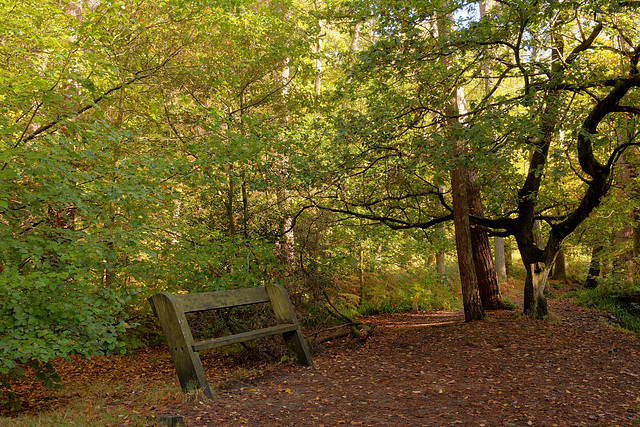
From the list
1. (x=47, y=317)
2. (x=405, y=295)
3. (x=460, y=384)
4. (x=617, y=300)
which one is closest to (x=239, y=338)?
(x=47, y=317)

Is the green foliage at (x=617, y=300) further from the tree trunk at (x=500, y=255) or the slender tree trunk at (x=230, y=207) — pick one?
the slender tree trunk at (x=230, y=207)

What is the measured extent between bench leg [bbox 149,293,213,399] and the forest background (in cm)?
56

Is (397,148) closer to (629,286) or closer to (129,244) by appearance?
(129,244)

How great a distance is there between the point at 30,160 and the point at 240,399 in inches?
140

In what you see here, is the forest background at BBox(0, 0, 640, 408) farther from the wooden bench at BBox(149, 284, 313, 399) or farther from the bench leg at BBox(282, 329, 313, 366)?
the bench leg at BBox(282, 329, 313, 366)

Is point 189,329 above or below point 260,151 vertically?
below

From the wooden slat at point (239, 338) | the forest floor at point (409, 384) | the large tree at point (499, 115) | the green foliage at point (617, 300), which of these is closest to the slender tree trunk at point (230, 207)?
the large tree at point (499, 115)

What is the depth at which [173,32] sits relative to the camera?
9.29 m

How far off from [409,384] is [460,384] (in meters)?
0.59

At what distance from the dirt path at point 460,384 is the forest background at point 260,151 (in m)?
1.36

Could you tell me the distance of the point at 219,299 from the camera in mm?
5625

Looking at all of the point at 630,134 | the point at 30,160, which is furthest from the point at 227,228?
the point at 630,134

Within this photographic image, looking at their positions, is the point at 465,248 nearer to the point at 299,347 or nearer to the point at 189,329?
the point at 299,347

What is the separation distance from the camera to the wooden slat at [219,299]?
17.4 feet
